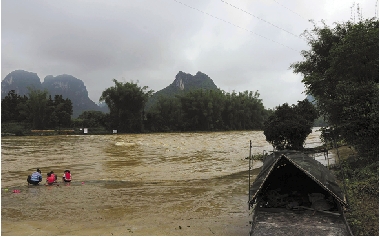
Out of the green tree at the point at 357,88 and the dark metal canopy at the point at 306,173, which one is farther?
the green tree at the point at 357,88

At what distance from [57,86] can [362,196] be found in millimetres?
155673

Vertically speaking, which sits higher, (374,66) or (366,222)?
(374,66)

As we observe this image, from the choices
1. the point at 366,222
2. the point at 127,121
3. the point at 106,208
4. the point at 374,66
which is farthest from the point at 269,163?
the point at 127,121

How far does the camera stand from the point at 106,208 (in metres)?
9.61

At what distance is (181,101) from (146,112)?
6886mm

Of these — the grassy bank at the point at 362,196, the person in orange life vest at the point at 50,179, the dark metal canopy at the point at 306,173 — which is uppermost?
the dark metal canopy at the point at 306,173

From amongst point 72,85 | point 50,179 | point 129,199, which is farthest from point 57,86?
point 129,199

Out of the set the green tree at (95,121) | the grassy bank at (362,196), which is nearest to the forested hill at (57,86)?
the green tree at (95,121)

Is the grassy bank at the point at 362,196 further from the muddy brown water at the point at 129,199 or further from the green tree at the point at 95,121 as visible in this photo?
the green tree at the point at 95,121

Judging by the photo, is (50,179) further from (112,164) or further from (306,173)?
(306,173)

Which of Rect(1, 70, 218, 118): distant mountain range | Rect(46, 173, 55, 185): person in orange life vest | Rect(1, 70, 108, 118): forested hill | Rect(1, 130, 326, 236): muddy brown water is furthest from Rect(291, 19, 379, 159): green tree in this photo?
Rect(1, 70, 108, 118): forested hill

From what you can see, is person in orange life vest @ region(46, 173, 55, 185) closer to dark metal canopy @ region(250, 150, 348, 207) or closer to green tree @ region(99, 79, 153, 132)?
dark metal canopy @ region(250, 150, 348, 207)

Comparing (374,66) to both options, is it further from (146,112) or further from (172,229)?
(146,112)

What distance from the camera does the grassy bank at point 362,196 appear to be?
648 centimetres
